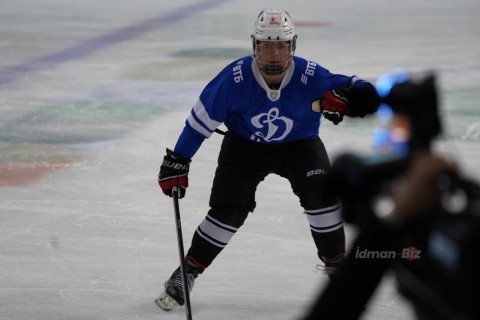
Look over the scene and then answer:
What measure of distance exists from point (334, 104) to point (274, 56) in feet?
1.01

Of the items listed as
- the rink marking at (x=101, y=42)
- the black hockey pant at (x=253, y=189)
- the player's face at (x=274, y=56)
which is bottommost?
the rink marking at (x=101, y=42)

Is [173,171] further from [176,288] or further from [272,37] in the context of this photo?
[272,37]

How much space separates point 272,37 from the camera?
3672mm

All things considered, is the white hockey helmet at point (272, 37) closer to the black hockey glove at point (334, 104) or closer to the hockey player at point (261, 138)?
the hockey player at point (261, 138)

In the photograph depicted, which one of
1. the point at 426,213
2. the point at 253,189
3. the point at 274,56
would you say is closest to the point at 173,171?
the point at 253,189

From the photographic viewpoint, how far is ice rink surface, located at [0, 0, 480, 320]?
3938mm

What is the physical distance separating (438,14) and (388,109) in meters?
8.71

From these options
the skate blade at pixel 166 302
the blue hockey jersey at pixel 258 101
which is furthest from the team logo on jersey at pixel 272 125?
the skate blade at pixel 166 302

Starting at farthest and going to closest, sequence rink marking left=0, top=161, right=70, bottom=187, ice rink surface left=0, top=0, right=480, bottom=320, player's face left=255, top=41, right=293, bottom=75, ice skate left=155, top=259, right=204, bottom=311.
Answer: rink marking left=0, top=161, right=70, bottom=187 → ice rink surface left=0, top=0, right=480, bottom=320 → ice skate left=155, top=259, right=204, bottom=311 → player's face left=255, top=41, right=293, bottom=75

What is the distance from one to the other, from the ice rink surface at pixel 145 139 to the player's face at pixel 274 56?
2.75ft

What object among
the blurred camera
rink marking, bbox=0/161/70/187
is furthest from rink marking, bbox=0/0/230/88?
the blurred camera

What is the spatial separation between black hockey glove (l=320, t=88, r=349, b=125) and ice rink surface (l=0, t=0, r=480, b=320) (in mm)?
674

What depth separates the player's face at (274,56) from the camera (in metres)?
3.65

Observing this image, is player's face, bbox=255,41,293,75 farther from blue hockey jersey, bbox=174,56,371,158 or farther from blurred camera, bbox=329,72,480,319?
blurred camera, bbox=329,72,480,319
